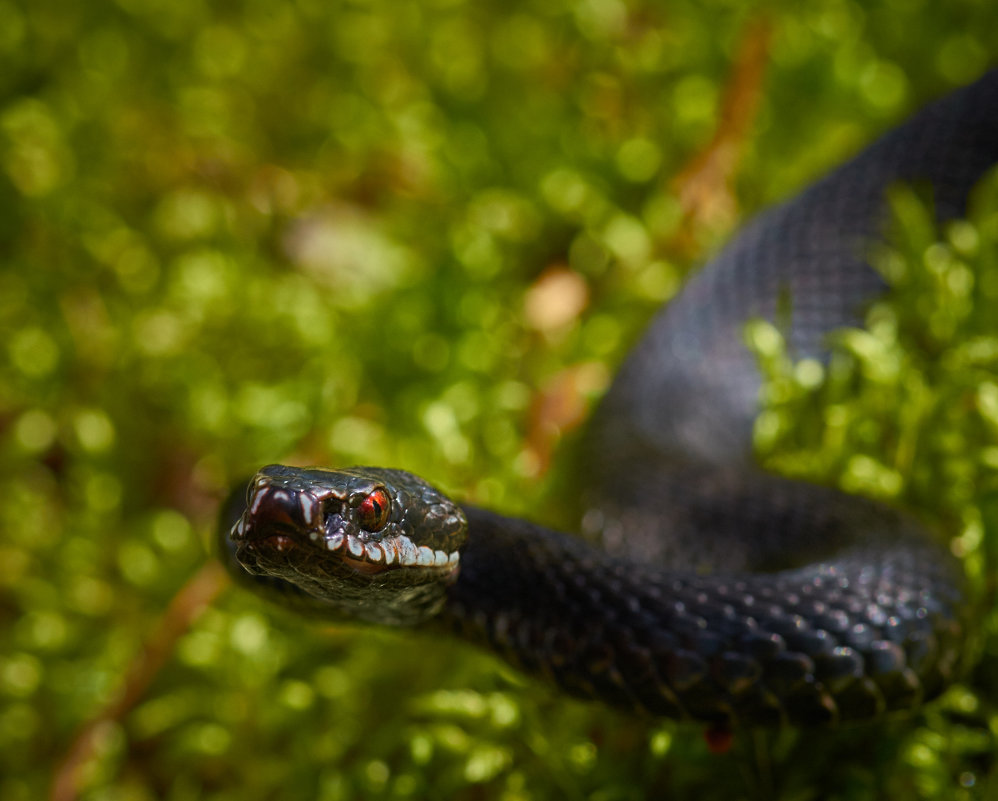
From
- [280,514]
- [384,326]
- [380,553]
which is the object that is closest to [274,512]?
[280,514]

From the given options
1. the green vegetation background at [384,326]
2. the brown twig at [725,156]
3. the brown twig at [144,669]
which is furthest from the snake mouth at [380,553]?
the brown twig at [725,156]

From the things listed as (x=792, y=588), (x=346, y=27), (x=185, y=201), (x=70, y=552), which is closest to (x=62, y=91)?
(x=185, y=201)

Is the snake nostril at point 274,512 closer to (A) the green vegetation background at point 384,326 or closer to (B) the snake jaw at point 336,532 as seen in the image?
(B) the snake jaw at point 336,532

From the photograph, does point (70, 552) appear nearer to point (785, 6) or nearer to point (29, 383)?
point (29, 383)

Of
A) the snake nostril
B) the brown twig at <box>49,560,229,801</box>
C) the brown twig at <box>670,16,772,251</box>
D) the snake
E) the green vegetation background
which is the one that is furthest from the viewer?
the brown twig at <box>670,16,772,251</box>

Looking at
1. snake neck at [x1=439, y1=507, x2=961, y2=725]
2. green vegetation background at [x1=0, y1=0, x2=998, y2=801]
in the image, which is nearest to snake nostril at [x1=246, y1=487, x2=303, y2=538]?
snake neck at [x1=439, y1=507, x2=961, y2=725]

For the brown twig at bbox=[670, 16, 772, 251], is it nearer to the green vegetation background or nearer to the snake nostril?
the green vegetation background

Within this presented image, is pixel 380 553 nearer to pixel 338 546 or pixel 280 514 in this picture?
pixel 338 546
